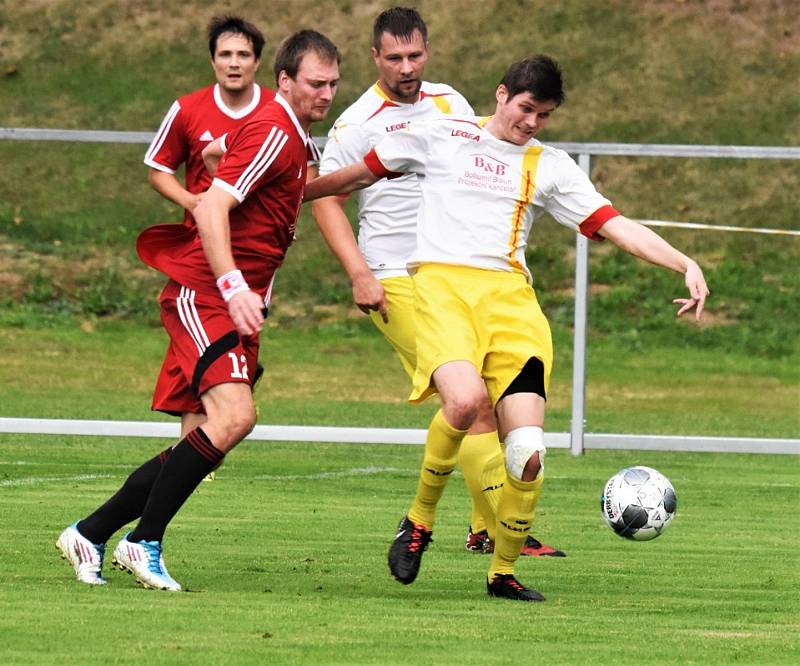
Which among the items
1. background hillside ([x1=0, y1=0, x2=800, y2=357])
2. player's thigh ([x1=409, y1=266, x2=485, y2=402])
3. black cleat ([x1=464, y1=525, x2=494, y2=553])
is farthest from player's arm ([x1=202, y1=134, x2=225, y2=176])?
background hillside ([x1=0, y1=0, x2=800, y2=357])

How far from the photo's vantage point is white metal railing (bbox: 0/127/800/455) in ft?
37.7

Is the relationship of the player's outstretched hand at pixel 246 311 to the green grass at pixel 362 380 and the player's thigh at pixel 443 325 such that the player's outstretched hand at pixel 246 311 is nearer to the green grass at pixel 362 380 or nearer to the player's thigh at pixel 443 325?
Result: the player's thigh at pixel 443 325

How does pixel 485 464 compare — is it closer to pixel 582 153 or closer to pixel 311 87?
pixel 311 87

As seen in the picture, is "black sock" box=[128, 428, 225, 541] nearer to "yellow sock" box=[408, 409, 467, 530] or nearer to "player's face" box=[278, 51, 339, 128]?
"yellow sock" box=[408, 409, 467, 530]

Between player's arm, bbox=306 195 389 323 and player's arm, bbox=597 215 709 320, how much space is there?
97 centimetres

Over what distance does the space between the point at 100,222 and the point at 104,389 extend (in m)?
2.89

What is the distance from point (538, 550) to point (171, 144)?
8.47 feet

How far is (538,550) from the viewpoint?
25.2 ft

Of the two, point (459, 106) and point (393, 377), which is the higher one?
point (459, 106)

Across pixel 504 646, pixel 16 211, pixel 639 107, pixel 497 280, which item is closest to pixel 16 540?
pixel 497 280

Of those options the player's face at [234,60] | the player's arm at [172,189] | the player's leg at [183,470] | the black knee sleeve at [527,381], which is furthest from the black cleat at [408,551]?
the player's face at [234,60]

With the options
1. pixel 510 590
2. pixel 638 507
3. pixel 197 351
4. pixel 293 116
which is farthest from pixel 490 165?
pixel 638 507

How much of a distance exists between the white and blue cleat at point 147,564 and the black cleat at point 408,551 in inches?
29.9

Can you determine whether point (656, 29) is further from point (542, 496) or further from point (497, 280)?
point (497, 280)
